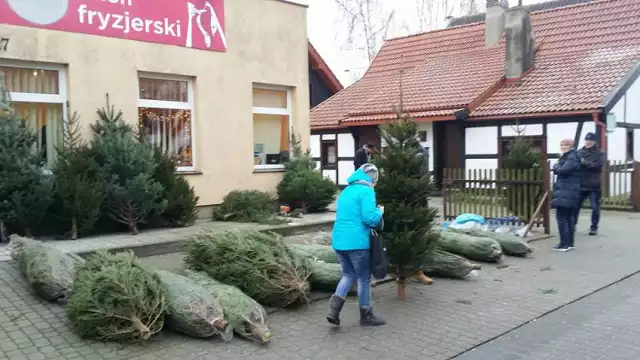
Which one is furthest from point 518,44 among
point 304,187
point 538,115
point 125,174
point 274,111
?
point 125,174

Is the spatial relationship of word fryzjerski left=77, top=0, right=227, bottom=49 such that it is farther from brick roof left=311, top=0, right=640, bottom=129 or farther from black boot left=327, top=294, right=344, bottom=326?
brick roof left=311, top=0, right=640, bottom=129

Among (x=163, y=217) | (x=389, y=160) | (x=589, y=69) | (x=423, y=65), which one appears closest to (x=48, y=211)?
(x=163, y=217)

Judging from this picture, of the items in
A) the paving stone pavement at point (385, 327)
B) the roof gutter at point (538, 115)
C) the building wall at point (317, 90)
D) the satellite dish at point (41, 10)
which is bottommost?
the paving stone pavement at point (385, 327)

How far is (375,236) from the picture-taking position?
19.5 ft

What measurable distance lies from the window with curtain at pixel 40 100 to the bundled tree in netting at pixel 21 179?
1.86 ft

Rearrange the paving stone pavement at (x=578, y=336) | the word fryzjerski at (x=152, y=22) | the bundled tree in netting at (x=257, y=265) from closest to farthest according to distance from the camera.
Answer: the paving stone pavement at (x=578, y=336), the bundled tree in netting at (x=257, y=265), the word fryzjerski at (x=152, y=22)

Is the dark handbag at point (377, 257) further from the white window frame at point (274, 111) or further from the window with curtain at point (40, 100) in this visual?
the white window frame at point (274, 111)

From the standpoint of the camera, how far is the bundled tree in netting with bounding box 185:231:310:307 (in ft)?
20.8

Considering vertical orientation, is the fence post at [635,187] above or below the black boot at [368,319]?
above

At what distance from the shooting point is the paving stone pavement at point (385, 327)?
518 cm

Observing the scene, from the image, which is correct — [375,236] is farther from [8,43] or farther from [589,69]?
[589,69]

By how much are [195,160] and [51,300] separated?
18.9 ft

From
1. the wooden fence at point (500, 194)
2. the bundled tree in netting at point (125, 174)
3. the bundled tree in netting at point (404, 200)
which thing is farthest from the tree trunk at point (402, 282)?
the wooden fence at point (500, 194)

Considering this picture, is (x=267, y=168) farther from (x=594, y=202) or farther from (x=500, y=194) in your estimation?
(x=594, y=202)
